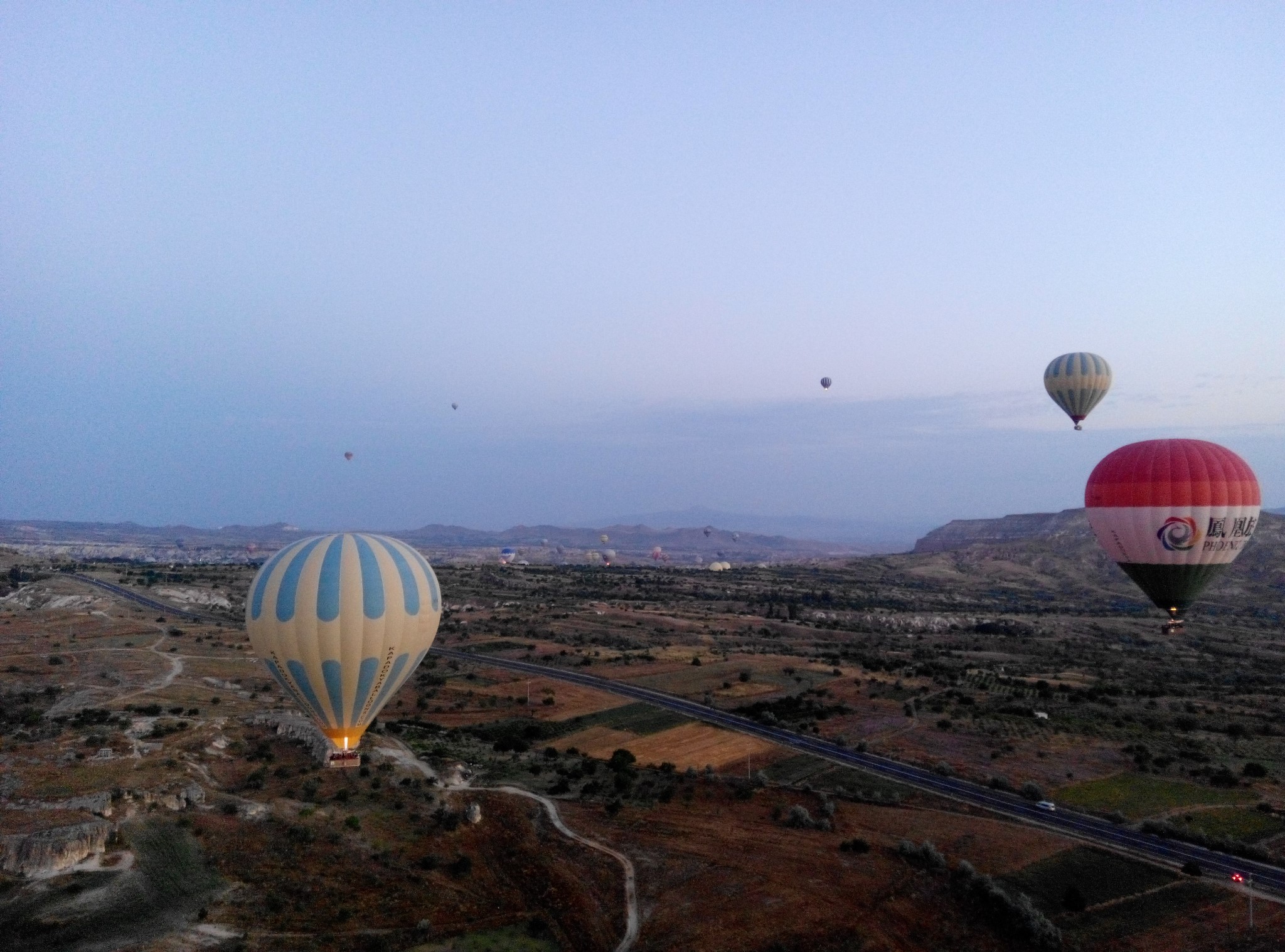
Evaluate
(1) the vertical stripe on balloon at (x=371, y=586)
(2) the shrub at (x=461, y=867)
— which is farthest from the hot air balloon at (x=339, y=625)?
(2) the shrub at (x=461, y=867)

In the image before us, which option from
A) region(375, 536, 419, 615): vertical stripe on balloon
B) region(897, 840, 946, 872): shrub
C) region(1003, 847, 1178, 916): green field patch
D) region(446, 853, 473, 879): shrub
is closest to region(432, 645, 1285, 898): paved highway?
region(1003, 847, 1178, 916): green field patch

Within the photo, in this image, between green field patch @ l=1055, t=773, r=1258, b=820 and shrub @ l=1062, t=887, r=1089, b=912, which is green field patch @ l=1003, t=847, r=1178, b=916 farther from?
green field patch @ l=1055, t=773, r=1258, b=820

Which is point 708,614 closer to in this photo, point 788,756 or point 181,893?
point 788,756

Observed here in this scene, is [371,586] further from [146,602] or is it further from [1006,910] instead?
[146,602]

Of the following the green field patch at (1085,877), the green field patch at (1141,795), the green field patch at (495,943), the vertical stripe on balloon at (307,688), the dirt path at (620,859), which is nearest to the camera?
the green field patch at (495,943)

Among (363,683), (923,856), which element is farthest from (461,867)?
(923,856)

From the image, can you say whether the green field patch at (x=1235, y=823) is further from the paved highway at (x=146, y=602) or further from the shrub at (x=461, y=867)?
the paved highway at (x=146, y=602)
